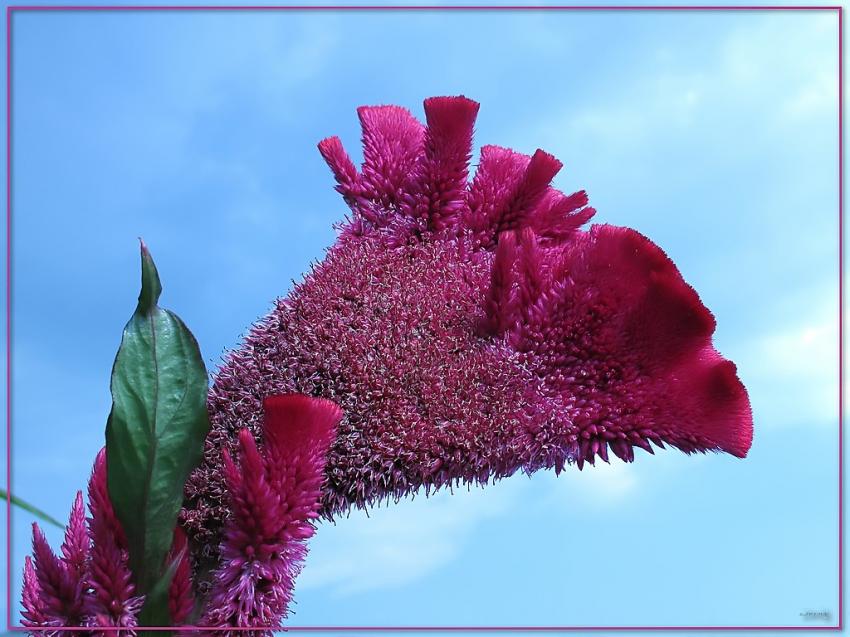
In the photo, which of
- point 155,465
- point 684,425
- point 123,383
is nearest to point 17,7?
point 123,383

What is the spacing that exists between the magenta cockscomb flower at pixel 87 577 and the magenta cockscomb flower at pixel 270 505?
0.46 feet

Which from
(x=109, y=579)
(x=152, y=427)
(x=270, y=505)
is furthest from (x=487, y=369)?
(x=109, y=579)

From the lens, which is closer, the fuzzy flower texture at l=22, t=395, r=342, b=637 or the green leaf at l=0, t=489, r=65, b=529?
the green leaf at l=0, t=489, r=65, b=529

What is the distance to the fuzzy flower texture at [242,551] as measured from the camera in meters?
1.27

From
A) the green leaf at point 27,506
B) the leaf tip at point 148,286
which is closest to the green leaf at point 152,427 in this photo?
the leaf tip at point 148,286

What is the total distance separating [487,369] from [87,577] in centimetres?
70

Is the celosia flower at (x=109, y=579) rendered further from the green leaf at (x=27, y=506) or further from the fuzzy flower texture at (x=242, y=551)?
the green leaf at (x=27, y=506)

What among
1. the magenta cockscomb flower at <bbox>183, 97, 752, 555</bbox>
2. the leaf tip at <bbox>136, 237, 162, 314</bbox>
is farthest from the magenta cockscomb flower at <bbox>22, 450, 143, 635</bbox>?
the leaf tip at <bbox>136, 237, 162, 314</bbox>

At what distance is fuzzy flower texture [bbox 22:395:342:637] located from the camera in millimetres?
1270

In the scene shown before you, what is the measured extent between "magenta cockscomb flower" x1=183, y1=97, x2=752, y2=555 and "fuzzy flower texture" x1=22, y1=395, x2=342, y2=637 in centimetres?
5

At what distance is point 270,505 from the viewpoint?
1.27 m

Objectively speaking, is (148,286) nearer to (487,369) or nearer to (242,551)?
(242,551)

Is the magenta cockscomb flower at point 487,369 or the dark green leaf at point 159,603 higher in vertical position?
the magenta cockscomb flower at point 487,369

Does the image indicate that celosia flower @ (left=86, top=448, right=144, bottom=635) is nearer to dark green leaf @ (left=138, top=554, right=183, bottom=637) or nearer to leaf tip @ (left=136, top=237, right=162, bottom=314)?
dark green leaf @ (left=138, top=554, right=183, bottom=637)
